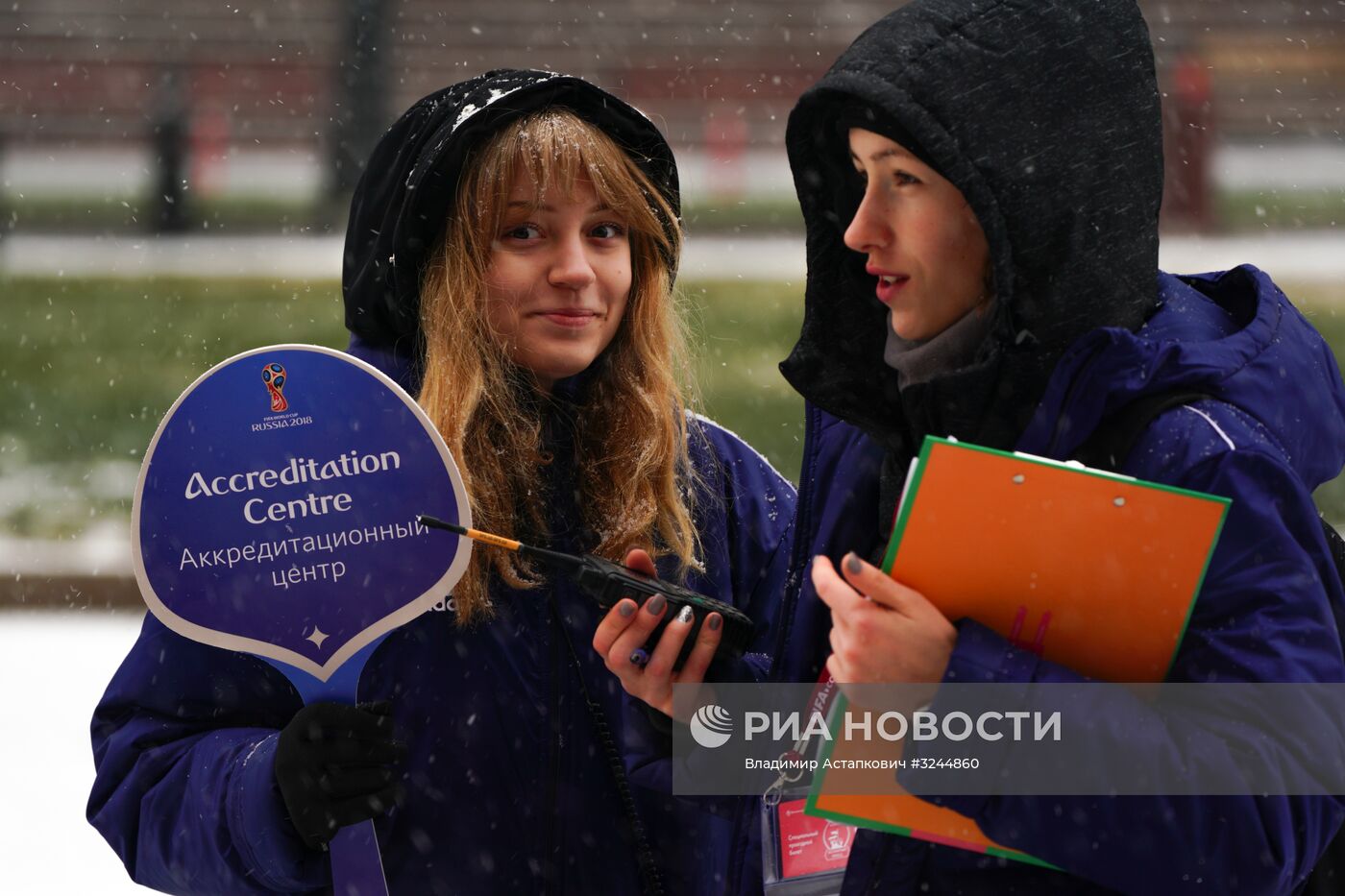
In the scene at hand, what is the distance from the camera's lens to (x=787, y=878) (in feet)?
5.96

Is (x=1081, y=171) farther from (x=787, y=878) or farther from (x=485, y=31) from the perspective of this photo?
(x=485, y=31)

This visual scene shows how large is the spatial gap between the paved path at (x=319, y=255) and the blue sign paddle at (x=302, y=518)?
7886 mm

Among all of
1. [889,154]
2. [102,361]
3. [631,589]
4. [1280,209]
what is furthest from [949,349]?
[1280,209]

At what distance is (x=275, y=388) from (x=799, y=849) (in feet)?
2.57

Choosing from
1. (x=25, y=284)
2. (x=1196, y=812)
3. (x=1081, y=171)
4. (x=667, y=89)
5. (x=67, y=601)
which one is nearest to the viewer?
(x=1196, y=812)

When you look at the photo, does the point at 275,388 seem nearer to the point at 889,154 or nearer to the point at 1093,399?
the point at 889,154

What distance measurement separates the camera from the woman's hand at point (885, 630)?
1.41 meters

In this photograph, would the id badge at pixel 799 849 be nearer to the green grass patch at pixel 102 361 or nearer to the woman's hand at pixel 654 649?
the woman's hand at pixel 654 649

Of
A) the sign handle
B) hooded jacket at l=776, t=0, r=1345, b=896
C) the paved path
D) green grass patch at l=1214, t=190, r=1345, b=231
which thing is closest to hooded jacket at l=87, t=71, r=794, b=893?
the sign handle

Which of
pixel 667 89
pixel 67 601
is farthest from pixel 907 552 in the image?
pixel 667 89

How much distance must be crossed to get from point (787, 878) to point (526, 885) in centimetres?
37

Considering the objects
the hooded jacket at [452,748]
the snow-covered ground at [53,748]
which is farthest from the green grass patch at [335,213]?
the hooded jacket at [452,748]

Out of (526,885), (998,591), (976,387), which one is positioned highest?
(976,387)

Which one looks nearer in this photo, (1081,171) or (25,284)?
(1081,171)
